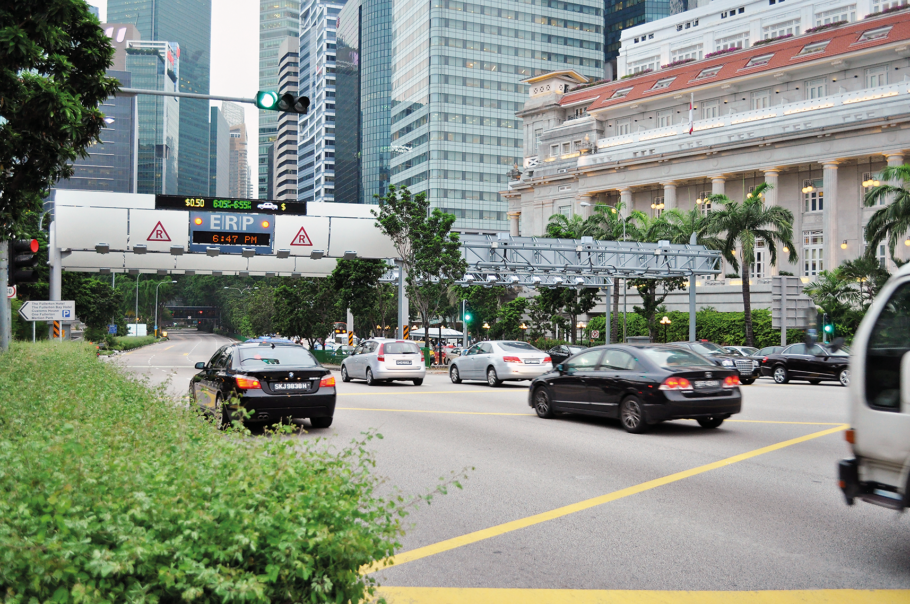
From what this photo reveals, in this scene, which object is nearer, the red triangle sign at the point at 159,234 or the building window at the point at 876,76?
the red triangle sign at the point at 159,234

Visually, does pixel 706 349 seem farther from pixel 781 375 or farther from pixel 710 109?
pixel 710 109

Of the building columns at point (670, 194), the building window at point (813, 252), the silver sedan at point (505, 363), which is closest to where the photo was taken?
the silver sedan at point (505, 363)

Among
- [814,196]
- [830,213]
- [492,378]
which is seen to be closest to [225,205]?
[492,378]

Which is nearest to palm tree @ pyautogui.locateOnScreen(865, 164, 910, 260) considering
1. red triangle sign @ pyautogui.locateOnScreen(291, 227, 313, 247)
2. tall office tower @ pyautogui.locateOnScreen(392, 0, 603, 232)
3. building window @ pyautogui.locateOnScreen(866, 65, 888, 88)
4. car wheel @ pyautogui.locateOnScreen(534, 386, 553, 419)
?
red triangle sign @ pyautogui.locateOnScreen(291, 227, 313, 247)

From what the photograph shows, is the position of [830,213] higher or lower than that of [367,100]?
lower

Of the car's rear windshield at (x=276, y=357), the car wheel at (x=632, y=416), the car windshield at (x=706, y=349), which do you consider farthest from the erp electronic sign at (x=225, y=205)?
the car wheel at (x=632, y=416)

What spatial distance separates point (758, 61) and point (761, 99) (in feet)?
13.2

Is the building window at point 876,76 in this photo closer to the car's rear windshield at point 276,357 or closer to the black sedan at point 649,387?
the black sedan at point 649,387

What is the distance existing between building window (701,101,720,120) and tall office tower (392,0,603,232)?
1751 inches

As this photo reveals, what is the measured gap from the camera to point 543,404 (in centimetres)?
1520

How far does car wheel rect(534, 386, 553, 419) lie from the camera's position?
15.1 m

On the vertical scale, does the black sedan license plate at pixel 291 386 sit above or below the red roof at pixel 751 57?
below

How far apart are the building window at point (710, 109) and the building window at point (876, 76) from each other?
539 inches

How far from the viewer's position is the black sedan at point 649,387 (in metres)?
12.6
